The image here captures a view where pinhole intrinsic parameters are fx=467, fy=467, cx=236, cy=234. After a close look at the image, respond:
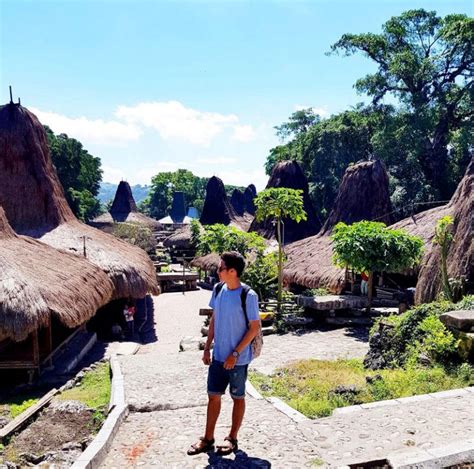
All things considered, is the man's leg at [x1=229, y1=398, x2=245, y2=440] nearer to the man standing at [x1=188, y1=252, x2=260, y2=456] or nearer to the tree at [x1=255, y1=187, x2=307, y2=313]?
the man standing at [x1=188, y1=252, x2=260, y2=456]

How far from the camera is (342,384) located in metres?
6.74

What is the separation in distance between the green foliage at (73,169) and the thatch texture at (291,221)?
63.0 feet

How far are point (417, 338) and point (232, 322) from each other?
4776mm

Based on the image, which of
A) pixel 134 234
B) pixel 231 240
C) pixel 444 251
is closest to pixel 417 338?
pixel 444 251

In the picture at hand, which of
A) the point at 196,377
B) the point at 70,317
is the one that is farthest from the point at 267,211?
the point at 196,377

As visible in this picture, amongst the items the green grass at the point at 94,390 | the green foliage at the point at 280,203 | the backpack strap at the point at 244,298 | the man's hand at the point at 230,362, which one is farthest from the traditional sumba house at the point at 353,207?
the man's hand at the point at 230,362

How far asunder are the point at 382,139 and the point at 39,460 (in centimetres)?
2377

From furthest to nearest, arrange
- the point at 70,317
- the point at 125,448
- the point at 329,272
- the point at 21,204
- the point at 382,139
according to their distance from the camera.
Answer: the point at 382,139
the point at 21,204
the point at 329,272
the point at 70,317
the point at 125,448

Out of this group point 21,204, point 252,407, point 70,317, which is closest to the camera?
point 252,407

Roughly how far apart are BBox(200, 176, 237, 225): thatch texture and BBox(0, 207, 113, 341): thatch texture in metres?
24.0

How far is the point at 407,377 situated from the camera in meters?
6.54

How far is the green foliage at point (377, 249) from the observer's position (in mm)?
12461

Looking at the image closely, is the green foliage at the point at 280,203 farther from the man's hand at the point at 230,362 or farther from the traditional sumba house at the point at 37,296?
the man's hand at the point at 230,362

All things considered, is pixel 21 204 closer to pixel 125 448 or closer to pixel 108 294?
pixel 108 294
